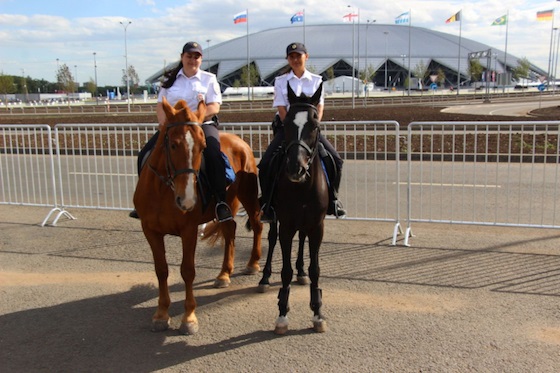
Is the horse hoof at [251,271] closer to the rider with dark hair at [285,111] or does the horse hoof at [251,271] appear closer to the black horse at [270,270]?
the black horse at [270,270]

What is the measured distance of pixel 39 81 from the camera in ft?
450

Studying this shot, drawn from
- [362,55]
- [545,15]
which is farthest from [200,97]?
[362,55]

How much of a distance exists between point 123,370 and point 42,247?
4.18m

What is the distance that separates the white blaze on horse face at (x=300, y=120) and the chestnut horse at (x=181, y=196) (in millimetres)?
816

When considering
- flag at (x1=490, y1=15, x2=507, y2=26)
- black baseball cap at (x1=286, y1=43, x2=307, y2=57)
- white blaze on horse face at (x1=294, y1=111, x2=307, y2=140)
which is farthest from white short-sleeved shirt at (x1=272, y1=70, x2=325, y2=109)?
flag at (x1=490, y1=15, x2=507, y2=26)

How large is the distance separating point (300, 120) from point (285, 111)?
1.08 m

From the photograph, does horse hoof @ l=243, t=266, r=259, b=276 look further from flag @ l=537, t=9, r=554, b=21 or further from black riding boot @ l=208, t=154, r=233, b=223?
flag @ l=537, t=9, r=554, b=21

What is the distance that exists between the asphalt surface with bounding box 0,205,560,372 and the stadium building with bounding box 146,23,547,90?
339 feet

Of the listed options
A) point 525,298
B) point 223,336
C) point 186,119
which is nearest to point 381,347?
point 223,336

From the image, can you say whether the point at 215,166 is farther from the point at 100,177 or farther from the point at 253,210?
the point at 100,177

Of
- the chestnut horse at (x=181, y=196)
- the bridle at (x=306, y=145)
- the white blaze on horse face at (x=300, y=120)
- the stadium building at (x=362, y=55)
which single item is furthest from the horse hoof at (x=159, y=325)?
the stadium building at (x=362, y=55)

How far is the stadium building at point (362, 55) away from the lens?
11456 centimetres

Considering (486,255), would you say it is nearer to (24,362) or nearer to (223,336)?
(223,336)

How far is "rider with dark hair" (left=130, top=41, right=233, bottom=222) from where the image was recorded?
5.07 meters
